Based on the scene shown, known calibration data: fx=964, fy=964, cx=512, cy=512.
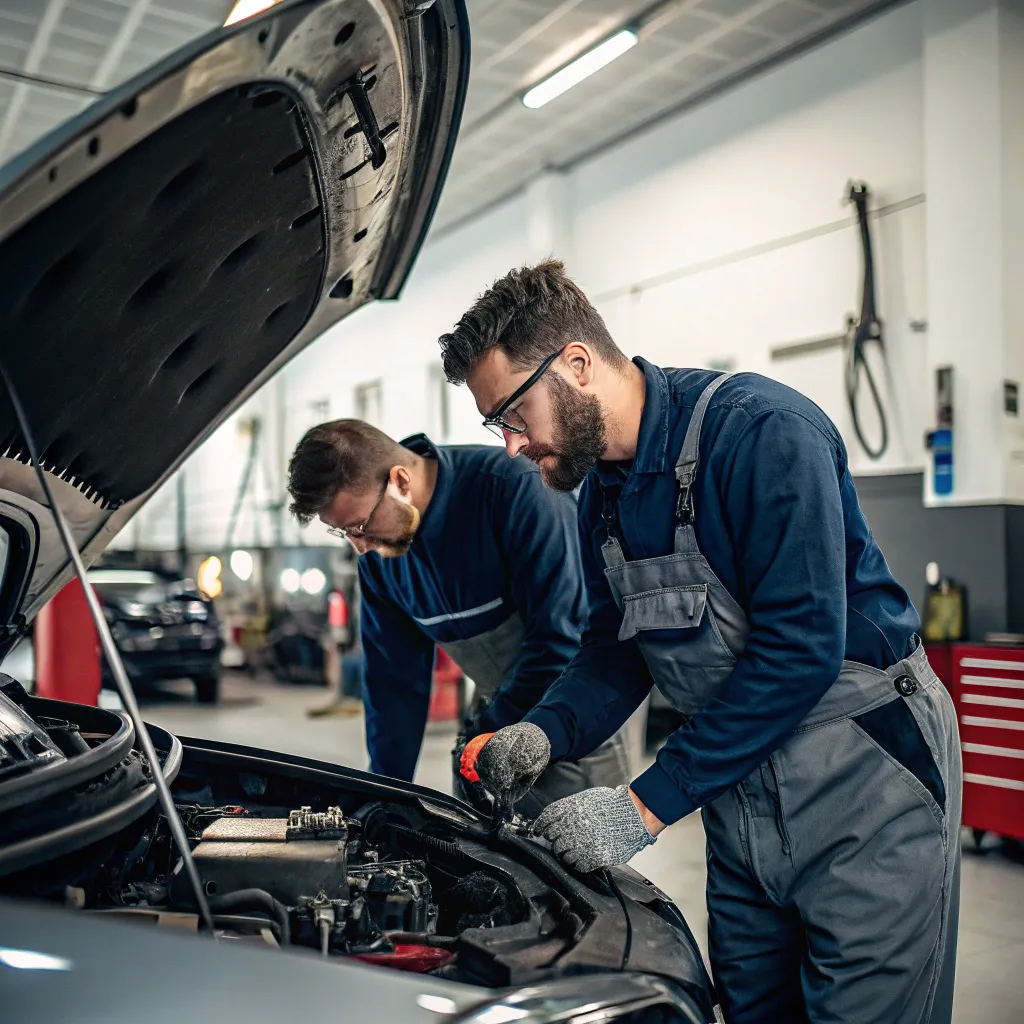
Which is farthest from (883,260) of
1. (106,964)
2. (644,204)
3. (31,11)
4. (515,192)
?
(106,964)

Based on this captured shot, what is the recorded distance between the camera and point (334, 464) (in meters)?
2.09

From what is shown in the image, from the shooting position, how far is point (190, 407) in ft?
5.43

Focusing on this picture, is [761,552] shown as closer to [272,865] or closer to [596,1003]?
[596,1003]

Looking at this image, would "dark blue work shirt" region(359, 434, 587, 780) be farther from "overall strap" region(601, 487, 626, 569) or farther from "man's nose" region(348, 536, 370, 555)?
"overall strap" region(601, 487, 626, 569)

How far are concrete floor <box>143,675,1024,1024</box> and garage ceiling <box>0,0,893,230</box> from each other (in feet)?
12.8

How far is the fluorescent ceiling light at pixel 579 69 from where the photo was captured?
5.22 m

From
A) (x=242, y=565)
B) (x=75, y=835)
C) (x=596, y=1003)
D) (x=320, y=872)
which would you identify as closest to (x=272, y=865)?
(x=320, y=872)

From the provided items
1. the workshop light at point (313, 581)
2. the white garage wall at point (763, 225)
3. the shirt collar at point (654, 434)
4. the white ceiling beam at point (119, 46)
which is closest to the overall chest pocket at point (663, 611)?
the shirt collar at point (654, 434)

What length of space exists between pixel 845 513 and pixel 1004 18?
A: 13.2 ft

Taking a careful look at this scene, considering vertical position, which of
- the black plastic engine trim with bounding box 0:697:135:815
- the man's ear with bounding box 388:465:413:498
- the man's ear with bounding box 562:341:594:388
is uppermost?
the man's ear with bounding box 562:341:594:388

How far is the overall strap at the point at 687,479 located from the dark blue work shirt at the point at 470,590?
72 centimetres

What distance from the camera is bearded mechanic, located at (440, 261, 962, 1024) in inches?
49.8

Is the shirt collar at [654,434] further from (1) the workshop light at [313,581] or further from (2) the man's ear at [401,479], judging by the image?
(1) the workshop light at [313,581]

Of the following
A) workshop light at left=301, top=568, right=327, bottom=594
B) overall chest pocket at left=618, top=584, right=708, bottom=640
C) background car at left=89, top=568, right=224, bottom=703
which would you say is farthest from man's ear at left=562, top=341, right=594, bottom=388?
workshop light at left=301, top=568, right=327, bottom=594
